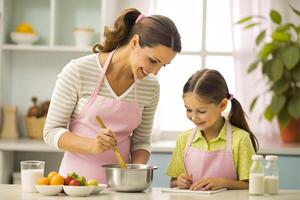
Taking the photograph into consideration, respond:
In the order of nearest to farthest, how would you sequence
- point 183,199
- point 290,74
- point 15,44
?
point 290,74
point 183,199
point 15,44

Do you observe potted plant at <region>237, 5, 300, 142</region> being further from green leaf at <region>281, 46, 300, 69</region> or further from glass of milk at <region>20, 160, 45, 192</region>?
glass of milk at <region>20, 160, 45, 192</region>

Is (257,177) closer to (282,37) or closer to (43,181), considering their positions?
(43,181)

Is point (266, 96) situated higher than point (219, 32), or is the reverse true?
point (219, 32)

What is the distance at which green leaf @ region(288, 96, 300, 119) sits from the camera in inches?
56.0

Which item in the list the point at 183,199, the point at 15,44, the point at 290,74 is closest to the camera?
the point at 290,74

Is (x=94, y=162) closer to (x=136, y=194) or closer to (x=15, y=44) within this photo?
(x=136, y=194)

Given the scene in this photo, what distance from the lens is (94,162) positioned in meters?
2.69

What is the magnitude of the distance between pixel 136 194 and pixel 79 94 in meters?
0.54

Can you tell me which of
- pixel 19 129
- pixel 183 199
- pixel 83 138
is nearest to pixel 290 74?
pixel 183 199

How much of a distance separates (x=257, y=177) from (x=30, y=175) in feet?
2.80

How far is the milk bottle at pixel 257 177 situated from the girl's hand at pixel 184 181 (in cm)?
31

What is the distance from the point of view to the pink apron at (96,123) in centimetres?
266

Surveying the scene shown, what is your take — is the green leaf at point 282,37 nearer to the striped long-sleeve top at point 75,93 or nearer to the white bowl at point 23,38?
the striped long-sleeve top at point 75,93

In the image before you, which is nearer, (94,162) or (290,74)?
(290,74)
